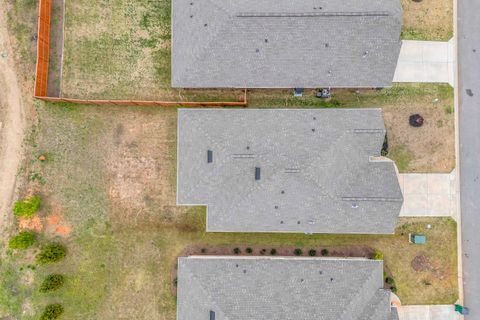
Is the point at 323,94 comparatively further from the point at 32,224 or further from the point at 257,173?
the point at 32,224

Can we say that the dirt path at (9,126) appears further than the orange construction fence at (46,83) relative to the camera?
Yes

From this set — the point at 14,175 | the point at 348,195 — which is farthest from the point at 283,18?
the point at 14,175

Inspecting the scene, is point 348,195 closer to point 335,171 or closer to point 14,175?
point 335,171

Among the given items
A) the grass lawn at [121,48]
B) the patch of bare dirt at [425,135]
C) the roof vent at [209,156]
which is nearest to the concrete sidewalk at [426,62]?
the patch of bare dirt at [425,135]

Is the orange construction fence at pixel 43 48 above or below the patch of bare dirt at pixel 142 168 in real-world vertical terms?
above

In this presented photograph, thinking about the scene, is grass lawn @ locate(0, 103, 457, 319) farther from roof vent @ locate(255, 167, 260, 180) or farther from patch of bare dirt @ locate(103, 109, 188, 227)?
roof vent @ locate(255, 167, 260, 180)

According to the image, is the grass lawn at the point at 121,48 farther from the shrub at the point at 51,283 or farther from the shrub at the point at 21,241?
the shrub at the point at 51,283
